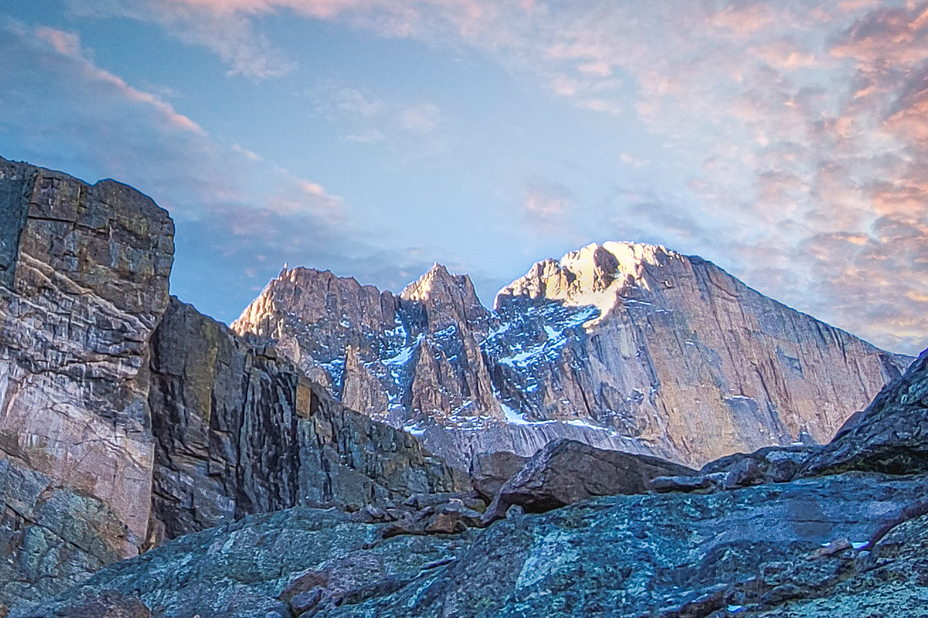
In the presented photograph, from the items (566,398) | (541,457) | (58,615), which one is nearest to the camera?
(58,615)

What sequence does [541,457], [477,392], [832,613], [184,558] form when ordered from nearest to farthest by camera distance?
[832,613] → [541,457] → [184,558] → [477,392]

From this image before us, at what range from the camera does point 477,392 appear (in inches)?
7195

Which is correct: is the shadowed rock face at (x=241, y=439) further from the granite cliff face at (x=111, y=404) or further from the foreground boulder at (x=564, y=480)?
the foreground boulder at (x=564, y=480)

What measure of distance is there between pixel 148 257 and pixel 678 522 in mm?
44628

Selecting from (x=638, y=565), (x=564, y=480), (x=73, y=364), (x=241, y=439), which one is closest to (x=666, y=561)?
(x=638, y=565)

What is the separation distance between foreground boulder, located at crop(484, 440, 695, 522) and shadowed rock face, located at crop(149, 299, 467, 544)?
36.3 m

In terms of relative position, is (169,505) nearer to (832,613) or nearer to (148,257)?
(148,257)

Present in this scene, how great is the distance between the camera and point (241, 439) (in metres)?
58.9

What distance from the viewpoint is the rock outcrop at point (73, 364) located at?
43.3 meters

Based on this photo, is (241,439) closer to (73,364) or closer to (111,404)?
(111,404)

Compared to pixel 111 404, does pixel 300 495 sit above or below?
below

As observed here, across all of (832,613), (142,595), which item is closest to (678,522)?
(832,613)

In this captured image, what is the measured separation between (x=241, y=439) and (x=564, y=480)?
46.5 m

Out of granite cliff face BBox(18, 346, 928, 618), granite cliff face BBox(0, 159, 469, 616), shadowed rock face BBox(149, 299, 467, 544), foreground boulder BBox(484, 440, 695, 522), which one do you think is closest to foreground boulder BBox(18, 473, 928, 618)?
granite cliff face BBox(18, 346, 928, 618)
